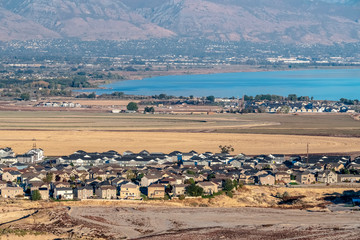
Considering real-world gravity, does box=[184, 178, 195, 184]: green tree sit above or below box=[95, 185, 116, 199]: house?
Result: above

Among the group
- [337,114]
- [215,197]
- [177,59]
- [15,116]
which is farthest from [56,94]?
[177,59]

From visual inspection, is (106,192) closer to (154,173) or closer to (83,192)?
(83,192)

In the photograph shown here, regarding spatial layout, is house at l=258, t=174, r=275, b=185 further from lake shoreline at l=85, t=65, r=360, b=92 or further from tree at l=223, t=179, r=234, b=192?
lake shoreline at l=85, t=65, r=360, b=92

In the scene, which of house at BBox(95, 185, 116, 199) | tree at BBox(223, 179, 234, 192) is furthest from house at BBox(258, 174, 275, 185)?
house at BBox(95, 185, 116, 199)

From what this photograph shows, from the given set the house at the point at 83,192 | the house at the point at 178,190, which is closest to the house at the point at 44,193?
the house at the point at 83,192

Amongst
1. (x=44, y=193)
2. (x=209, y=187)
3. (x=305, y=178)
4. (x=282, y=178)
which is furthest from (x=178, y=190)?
(x=305, y=178)

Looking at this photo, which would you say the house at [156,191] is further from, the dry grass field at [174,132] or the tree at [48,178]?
the dry grass field at [174,132]

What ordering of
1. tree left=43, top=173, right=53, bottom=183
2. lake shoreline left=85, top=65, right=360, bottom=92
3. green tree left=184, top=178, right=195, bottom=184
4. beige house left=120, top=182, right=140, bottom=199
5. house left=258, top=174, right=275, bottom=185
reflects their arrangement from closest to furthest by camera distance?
beige house left=120, top=182, right=140, bottom=199
green tree left=184, top=178, right=195, bottom=184
tree left=43, top=173, right=53, bottom=183
house left=258, top=174, right=275, bottom=185
lake shoreline left=85, top=65, right=360, bottom=92
